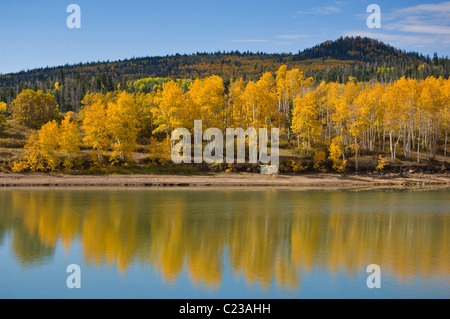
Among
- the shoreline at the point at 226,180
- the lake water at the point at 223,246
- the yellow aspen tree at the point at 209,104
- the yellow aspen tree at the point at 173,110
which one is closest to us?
the lake water at the point at 223,246

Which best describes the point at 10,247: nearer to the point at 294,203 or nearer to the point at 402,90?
the point at 294,203

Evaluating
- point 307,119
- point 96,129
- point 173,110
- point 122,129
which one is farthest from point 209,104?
point 96,129

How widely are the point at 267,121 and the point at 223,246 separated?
2098 inches

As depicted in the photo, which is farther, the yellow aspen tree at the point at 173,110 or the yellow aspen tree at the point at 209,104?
the yellow aspen tree at the point at 209,104

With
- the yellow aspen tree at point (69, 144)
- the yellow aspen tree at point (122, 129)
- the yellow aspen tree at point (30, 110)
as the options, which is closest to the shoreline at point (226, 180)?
the yellow aspen tree at point (69, 144)

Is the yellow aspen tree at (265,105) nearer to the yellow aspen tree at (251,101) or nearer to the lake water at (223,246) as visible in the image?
the yellow aspen tree at (251,101)

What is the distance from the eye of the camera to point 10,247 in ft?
102

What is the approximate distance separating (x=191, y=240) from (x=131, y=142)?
4386 cm

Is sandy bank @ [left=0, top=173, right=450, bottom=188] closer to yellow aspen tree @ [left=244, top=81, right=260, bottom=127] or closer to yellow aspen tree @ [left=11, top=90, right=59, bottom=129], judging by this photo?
yellow aspen tree @ [left=244, top=81, right=260, bottom=127]

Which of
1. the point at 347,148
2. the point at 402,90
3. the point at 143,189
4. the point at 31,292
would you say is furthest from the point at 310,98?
the point at 31,292

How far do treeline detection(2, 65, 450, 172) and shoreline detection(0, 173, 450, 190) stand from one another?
3116 mm

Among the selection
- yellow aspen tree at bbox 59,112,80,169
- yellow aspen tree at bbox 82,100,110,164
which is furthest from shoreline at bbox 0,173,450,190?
yellow aspen tree at bbox 82,100,110,164

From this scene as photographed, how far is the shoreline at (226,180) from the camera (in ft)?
215

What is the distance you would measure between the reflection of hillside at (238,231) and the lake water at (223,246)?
0.10m
